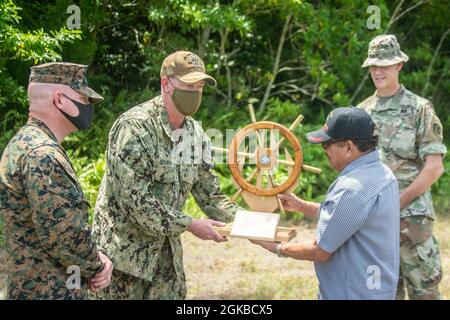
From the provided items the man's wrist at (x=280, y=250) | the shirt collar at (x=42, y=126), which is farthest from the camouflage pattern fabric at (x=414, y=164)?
the shirt collar at (x=42, y=126)

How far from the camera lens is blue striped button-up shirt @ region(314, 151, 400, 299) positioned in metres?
3.73

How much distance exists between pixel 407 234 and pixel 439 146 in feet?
2.33

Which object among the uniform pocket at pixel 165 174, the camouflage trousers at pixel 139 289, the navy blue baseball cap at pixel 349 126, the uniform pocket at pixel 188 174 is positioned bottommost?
the camouflage trousers at pixel 139 289

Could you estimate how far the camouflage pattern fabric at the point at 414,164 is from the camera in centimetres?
562

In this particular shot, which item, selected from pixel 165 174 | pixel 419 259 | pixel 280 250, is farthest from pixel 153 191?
pixel 419 259

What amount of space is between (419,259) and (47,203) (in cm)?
320

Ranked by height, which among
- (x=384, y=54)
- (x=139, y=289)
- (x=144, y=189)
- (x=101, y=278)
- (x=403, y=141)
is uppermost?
(x=384, y=54)

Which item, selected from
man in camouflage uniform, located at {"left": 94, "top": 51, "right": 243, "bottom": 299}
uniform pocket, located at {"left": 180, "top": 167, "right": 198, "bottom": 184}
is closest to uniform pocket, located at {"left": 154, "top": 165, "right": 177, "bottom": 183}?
man in camouflage uniform, located at {"left": 94, "top": 51, "right": 243, "bottom": 299}

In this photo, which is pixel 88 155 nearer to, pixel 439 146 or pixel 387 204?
pixel 439 146

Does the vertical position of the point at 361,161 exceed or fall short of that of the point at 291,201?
it exceeds it

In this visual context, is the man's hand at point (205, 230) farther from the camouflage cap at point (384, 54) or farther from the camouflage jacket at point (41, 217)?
the camouflage cap at point (384, 54)

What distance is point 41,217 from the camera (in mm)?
3484

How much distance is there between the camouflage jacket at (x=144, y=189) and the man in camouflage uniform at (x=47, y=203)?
1.97ft

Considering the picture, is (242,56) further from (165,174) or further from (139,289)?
(139,289)
